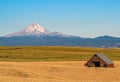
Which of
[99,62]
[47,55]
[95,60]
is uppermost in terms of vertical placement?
[47,55]

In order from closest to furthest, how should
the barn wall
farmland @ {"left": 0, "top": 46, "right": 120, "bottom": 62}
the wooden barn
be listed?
the wooden barn, the barn wall, farmland @ {"left": 0, "top": 46, "right": 120, "bottom": 62}

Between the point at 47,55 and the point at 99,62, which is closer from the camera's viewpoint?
the point at 99,62

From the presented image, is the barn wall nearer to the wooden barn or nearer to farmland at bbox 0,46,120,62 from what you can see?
the wooden barn

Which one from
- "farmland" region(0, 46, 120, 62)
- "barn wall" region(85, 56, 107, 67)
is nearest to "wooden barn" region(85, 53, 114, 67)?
"barn wall" region(85, 56, 107, 67)

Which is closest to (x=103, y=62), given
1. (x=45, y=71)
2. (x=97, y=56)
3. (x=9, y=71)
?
(x=97, y=56)

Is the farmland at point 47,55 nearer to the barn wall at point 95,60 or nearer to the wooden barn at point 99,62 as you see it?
the barn wall at point 95,60

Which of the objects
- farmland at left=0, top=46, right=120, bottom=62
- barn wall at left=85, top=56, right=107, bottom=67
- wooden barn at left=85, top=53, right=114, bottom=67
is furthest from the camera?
farmland at left=0, top=46, right=120, bottom=62

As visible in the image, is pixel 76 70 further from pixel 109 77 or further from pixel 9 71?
pixel 9 71

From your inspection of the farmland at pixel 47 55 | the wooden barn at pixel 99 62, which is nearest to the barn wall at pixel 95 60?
the wooden barn at pixel 99 62

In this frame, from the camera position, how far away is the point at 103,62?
7300 cm

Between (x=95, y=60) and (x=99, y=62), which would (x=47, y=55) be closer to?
(x=95, y=60)

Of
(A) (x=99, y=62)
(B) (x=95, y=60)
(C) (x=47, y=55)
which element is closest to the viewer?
(A) (x=99, y=62)

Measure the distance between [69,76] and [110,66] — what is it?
17.6 meters

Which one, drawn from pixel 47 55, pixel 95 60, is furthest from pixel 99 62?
pixel 47 55
